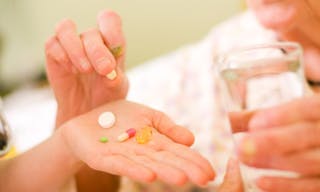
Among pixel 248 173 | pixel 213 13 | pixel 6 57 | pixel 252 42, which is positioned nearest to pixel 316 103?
pixel 248 173

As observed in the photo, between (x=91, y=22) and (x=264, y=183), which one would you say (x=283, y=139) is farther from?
(x=91, y=22)

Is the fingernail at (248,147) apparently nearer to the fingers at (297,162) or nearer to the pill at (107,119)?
the fingers at (297,162)

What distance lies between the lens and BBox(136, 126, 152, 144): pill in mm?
607

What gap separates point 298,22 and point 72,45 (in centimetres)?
52

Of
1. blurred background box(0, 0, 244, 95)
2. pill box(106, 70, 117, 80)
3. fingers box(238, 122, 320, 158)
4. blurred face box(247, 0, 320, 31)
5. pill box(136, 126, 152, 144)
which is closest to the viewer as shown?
fingers box(238, 122, 320, 158)

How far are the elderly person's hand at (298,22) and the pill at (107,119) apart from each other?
0.46 metres

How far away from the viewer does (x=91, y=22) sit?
187cm

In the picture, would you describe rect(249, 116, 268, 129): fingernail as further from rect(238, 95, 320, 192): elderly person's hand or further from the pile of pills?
the pile of pills

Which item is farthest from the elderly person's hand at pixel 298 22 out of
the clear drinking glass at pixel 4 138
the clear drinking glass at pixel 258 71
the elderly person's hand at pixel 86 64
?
the clear drinking glass at pixel 4 138

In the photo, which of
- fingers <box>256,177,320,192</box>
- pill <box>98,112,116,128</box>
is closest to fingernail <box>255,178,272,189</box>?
fingers <box>256,177,320,192</box>

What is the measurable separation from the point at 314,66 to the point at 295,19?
126 mm

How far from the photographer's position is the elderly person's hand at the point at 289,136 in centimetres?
44

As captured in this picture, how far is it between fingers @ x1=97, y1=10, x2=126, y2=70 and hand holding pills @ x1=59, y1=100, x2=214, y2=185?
9 cm

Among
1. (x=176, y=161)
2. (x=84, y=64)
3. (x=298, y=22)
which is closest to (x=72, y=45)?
(x=84, y=64)
